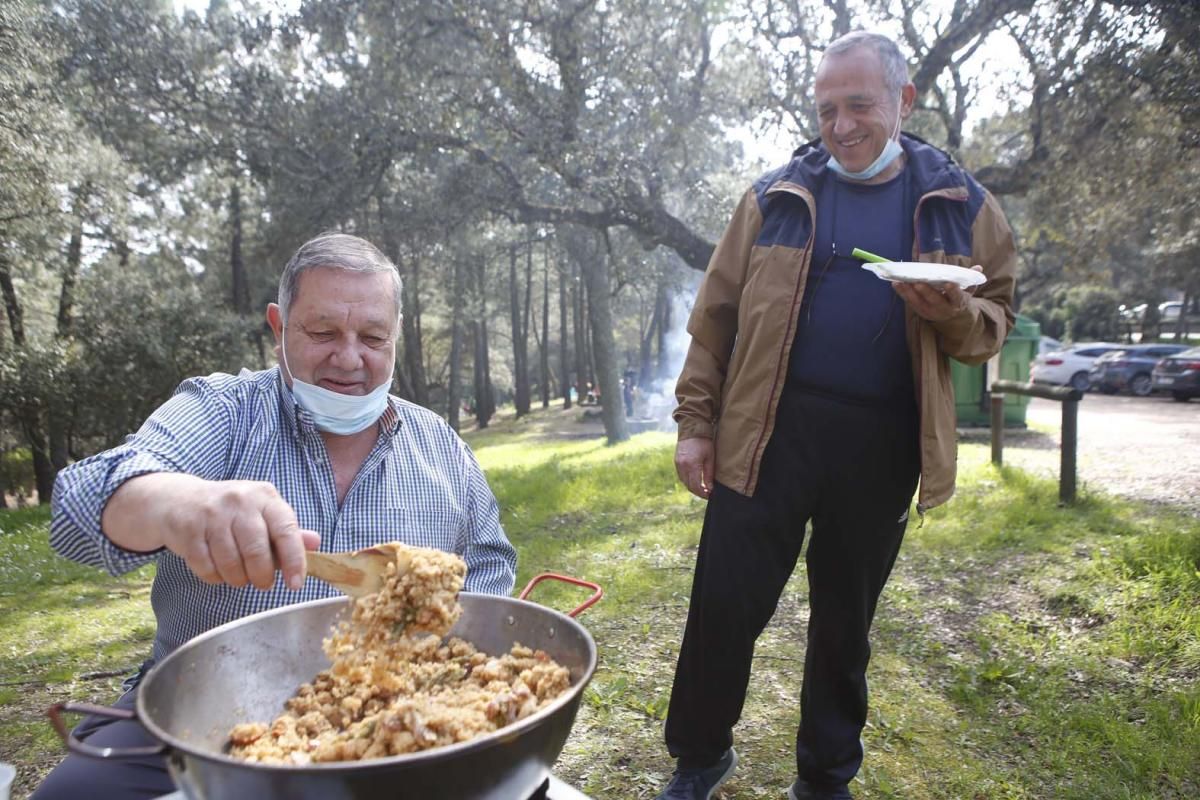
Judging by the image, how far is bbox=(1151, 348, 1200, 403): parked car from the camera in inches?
725

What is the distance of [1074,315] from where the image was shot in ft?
121

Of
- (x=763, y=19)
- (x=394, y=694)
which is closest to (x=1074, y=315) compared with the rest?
(x=763, y=19)

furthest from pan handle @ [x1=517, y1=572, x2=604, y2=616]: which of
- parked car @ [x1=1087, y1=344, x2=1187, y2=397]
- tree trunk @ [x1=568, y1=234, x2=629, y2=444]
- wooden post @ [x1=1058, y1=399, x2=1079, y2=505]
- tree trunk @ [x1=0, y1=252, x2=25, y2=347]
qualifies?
parked car @ [x1=1087, y1=344, x2=1187, y2=397]

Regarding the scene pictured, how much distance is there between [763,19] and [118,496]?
38.7 ft

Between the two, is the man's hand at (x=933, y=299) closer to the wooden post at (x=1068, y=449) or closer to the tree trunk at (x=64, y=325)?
the wooden post at (x=1068, y=449)

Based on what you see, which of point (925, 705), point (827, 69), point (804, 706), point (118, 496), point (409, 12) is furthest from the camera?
point (409, 12)

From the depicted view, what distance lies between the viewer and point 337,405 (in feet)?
6.33

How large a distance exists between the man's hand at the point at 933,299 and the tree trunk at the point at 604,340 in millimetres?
13675

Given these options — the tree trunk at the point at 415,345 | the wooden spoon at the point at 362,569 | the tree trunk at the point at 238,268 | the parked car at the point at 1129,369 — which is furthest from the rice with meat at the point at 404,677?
the parked car at the point at 1129,369

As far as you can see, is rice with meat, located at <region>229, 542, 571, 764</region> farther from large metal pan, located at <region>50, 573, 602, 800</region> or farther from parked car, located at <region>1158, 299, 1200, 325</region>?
parked car, located at <region>1158, 299, 1200, 325</region>

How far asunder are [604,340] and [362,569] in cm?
1469

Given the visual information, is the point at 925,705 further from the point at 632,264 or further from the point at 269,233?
the point at 632,264

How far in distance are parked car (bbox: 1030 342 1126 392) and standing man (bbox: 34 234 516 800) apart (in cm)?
2438

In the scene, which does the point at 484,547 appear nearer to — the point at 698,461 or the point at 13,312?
the point at 698,461
